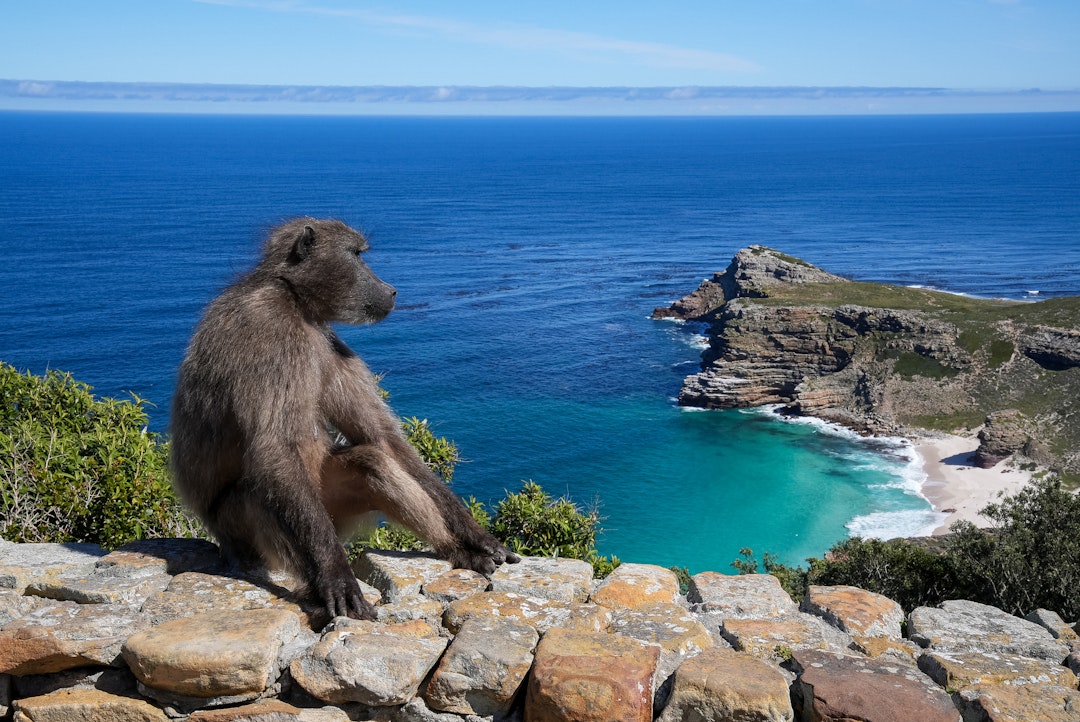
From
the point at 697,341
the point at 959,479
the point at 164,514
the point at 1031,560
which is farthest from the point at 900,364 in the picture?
the point at 164,514

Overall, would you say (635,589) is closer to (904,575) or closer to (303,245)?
(303,245)

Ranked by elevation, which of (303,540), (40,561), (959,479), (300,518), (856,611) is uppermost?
(300,518)

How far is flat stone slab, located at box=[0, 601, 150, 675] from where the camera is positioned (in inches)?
173

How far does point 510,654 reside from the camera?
428 centimetres

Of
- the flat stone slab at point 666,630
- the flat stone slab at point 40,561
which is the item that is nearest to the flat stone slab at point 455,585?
the flat stone slab at point 666,630

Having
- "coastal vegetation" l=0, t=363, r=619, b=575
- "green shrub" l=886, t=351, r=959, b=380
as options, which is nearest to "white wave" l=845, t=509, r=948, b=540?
"green shrub" l=886, t=351, r=959, b=380

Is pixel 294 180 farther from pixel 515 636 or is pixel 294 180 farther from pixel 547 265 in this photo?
pixel 515 636

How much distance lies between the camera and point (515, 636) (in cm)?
446

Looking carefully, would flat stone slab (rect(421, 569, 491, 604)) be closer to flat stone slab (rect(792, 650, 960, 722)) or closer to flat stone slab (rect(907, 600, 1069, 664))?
flat stone slab (rect(792, 650, 960, 722))

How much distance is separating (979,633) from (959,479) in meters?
50.4

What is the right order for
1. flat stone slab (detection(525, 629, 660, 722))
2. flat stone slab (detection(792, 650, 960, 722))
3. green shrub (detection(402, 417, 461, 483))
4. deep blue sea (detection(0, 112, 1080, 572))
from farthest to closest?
deep blue sea (detection(0, 112, 1080, 572)) → green shrub (detection(402, 417, 461, 483)) → flat stone slab (detection(525, 629, 660, 722)) → flat stone slab (detection(792, 650, 960, 722))

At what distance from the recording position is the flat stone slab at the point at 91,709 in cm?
428

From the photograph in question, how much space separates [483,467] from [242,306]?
136 feet

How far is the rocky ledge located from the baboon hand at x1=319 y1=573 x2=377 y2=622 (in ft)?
0.33
